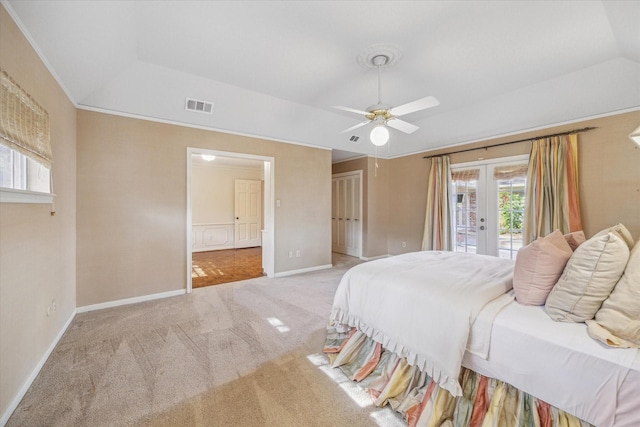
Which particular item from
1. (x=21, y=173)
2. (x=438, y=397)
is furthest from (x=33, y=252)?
(x=438, y=397)

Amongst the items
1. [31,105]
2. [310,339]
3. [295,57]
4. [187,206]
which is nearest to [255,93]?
[295,57]

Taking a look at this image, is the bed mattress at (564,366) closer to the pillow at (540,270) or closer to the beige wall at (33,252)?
the pillow at (540,270)

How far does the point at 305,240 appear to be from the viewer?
207 inches

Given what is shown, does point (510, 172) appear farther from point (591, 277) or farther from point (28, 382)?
point (28, 382)

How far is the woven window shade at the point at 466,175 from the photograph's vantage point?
491 centimetres

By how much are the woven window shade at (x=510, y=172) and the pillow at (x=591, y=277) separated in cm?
358

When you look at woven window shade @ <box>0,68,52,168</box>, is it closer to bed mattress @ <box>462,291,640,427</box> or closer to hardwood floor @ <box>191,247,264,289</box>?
hardwood floor @ <box>191,247,264,289</box>

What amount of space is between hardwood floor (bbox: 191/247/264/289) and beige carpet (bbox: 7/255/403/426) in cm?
138

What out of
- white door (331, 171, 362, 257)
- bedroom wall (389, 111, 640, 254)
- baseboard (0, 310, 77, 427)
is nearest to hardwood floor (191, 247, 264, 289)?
baseboard (0, 310, 77, 427)

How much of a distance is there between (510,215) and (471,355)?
3.91m

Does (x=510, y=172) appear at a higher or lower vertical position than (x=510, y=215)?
higher

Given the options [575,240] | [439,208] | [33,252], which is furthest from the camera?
[439,208]

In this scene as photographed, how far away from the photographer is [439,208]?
17.4ft

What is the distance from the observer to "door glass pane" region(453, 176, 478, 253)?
500 centimetres
